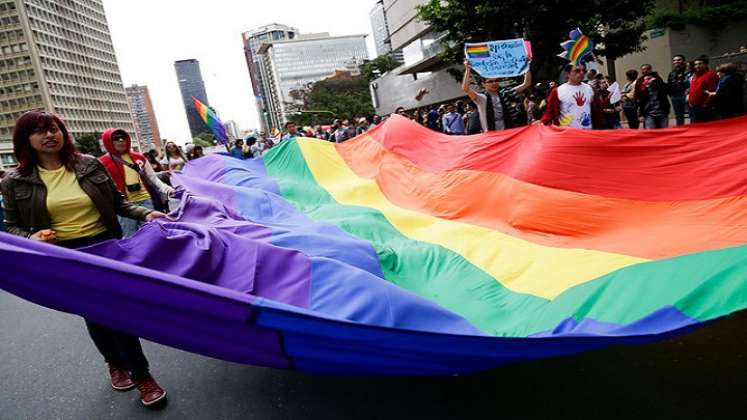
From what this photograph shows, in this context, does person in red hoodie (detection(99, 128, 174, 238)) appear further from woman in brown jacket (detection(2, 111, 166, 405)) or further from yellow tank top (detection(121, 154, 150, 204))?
woman in brown jacket (detection(2, 111, 166, 405))

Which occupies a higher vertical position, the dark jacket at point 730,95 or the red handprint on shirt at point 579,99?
the red handprint on shirt at point 579,99

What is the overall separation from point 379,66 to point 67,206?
206 feet

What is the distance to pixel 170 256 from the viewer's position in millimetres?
2312

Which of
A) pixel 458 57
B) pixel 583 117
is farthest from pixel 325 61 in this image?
pixel 583 117

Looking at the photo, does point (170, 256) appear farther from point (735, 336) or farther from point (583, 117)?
point (583, 117)

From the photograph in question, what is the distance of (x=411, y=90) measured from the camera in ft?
135

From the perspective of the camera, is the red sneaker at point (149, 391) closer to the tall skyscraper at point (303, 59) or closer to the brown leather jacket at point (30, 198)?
the brown leather jacket at point (30, 198)

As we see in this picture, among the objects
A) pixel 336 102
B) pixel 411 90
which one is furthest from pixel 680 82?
pixel 336 102

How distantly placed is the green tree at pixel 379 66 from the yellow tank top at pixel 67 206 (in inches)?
2394

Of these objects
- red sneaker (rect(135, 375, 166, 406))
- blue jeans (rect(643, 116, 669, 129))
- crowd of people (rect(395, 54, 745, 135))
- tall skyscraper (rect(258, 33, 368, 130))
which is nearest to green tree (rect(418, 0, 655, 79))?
crowd of people (rect(395, 54, 745, 135))

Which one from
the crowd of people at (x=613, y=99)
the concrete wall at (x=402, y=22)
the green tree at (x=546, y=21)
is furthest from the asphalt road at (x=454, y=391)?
the concrete wall at (x=402, y=22)

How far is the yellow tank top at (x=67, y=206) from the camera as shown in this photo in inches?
100.0

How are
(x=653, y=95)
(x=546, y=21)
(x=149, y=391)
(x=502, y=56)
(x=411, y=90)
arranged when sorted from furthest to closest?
1. (x=411, y=90)
2. (x=546, y=21)
3. (x=653, y=95)
4. (x=502, y=56)
5. (x=149, y=391)

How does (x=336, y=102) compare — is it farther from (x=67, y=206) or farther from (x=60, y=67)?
(x=67, y=206)
